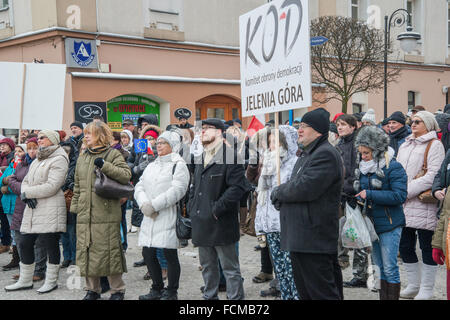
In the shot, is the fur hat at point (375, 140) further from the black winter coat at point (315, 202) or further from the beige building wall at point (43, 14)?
the beige building wall at point (43, 14)

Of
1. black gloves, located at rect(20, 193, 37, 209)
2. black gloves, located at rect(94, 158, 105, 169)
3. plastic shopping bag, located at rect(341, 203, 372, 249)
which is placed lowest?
plastic shopping bag, located at rect(341, 203, 372, 249)

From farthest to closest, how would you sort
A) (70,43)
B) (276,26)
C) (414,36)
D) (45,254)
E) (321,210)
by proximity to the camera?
(70,43)
(414,36)
(45,254)
(276,26)
(321,210)

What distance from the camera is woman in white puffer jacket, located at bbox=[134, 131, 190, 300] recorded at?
5.51 meters

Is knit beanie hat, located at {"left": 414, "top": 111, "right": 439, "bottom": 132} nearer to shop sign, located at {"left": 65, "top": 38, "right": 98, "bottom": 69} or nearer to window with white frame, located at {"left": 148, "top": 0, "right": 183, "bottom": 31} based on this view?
shop sign, located at {"left": 65, "top": 38, "right": 98, "bottom": 69}

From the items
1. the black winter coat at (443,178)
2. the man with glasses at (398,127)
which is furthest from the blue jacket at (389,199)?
the man with glasses at (398,127)

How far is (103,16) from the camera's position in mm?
14859

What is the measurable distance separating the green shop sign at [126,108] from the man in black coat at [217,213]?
Answer: 10.4 meters

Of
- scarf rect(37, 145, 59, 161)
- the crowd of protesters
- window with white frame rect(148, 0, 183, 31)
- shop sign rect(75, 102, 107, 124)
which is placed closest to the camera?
the crowd of protesters

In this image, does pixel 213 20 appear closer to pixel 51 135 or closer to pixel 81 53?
pixel 81 53

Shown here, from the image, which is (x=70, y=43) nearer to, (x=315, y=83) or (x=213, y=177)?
(x=315, y=83)

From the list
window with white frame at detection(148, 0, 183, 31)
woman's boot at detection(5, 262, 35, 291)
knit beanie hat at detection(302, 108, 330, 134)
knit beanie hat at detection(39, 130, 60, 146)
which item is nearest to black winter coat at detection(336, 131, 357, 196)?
knit beanie hat at detection(302, 108, 330, 134)

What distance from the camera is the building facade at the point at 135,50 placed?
46.4ft
